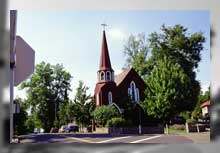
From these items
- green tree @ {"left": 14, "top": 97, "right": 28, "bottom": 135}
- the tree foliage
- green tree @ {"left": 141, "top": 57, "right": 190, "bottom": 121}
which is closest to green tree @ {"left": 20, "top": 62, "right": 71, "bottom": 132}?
green tree @ {"left": 14, "top": 97, "right": 28, "bottom": 135}

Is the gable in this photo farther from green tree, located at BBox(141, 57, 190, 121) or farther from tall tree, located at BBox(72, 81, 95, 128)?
tall tree, located at BBox(72, 81, 95, 128)

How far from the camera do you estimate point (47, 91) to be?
5.85 meters

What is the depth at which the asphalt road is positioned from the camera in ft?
18.8

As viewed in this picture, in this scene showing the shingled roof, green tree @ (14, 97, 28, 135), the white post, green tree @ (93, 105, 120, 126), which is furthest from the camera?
green tree @ (93, 105, 120, 126)

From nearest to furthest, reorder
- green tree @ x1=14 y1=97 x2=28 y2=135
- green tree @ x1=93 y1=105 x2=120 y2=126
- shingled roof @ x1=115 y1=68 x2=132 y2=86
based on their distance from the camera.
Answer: green tree @ x1=14 y1=97 x2=28 y2=135
shingled roof @ x1=115 y1=68 x2=132 y2=86
green tree @ x1=93 y1=105 x2=120 y2=126

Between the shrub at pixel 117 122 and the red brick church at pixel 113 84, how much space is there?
0.30 metres

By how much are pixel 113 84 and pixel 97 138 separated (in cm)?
96

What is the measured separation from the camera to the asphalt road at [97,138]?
18.8ft

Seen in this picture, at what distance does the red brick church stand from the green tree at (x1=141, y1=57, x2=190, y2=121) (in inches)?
7.0

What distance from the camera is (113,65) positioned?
5.80 meters

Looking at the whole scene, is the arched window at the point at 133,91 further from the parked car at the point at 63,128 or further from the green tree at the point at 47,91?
the parked car at the point at 63,128

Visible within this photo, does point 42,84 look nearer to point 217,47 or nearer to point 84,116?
point 84,116

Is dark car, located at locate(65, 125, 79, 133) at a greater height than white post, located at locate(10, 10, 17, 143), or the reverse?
white post, located at locate(10, 10, 17, 143)

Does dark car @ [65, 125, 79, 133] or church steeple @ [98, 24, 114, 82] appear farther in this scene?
dark car @ [65, 125, 79, 133]
